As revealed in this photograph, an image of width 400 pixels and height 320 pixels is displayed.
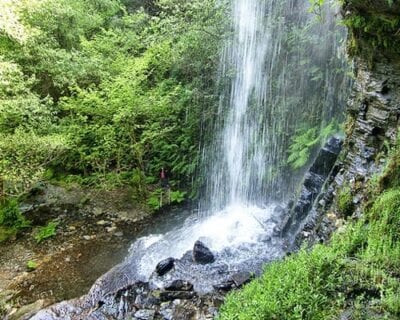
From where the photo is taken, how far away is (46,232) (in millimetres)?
10023

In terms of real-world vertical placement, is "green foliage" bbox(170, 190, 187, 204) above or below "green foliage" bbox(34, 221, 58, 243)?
above

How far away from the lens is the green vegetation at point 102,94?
910 cm

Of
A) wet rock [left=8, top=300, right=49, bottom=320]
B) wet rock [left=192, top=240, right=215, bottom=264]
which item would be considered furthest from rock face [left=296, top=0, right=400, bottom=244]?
wet rock [left=8, top=300, right=49, bottom=320]

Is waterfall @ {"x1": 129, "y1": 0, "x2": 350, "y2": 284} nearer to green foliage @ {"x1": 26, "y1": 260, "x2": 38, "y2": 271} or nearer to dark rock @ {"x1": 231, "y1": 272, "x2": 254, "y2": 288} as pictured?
dark rock @ {"x1": 231, "y1": 272, "x2": 254, "y2": 288}

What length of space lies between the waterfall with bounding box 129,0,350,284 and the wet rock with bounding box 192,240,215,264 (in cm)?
21

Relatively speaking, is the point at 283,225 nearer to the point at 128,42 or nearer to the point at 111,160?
the point at 111,160

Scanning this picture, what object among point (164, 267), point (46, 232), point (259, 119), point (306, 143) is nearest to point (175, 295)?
point (164, 267)

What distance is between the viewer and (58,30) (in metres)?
12.2

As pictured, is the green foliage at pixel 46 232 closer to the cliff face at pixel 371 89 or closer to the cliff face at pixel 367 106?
the cliff face at pixel 367 106

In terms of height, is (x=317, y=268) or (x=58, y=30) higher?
(x=58, y=30)

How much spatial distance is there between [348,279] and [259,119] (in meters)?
7.40

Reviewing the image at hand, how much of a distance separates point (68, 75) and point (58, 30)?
2487 millimetres

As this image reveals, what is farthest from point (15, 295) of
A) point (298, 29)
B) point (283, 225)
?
point (298, 29)

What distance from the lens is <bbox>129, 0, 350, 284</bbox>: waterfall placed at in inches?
358
